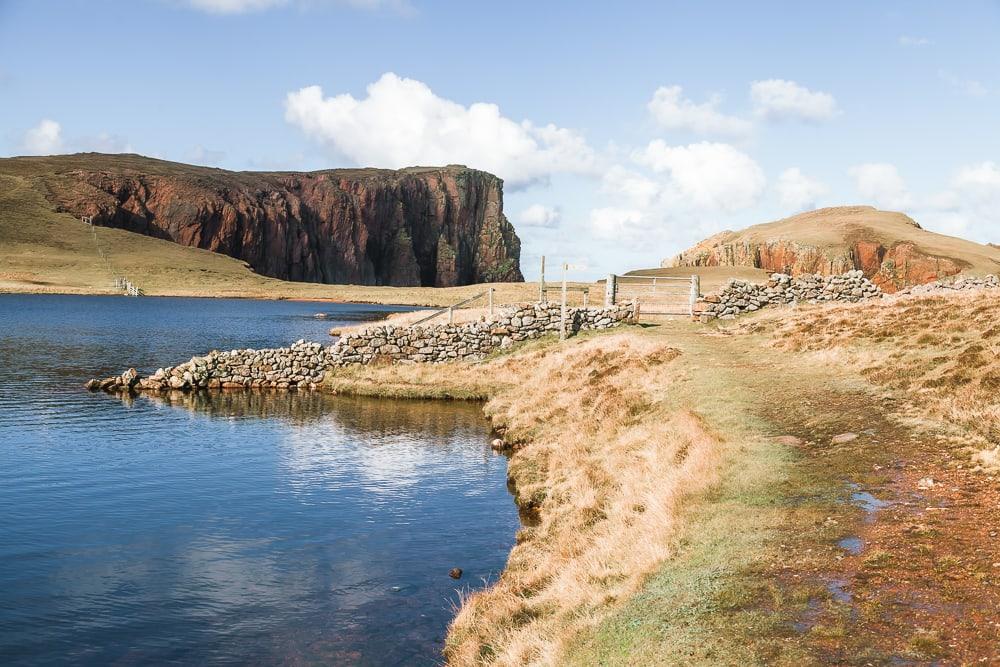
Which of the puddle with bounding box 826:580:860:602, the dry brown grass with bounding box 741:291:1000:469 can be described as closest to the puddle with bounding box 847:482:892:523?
the dry brown grass with bounding box 741:291:1000:469

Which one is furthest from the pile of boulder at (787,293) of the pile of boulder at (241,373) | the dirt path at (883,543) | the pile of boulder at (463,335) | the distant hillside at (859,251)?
the distant hillside at (859,251)

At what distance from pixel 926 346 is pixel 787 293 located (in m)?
20.3

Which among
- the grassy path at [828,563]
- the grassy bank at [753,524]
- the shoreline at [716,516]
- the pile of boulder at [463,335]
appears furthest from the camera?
the pile of boulder at [463,335]

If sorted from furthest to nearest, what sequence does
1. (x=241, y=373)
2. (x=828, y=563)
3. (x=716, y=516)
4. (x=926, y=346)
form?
1. (x=241, y=373)
2. (x=926, y=346)
3. (x=716, y=516)
4. (x=828, y=563)

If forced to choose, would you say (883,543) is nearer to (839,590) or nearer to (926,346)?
(839,590)

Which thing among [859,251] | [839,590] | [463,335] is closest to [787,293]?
[463,335]

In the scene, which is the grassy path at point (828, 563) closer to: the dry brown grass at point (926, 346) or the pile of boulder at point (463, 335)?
the dry brown grass at point (926, 346)

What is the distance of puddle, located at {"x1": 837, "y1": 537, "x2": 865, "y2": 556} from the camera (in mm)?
9422

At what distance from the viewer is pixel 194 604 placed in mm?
12117

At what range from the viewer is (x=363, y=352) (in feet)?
123

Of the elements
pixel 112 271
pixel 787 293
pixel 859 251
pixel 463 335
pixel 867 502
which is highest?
pixel 859 251

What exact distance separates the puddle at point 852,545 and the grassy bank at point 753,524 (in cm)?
4

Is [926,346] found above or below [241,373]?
above

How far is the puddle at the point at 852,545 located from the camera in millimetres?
9422
